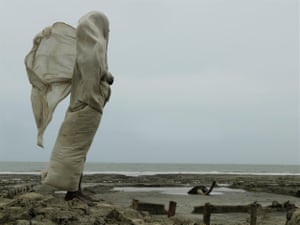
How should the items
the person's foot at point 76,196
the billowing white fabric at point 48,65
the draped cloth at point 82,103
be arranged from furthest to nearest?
1. the billowing white fabric at point 48,65
2. the person's foot at point 76,196
3. the draped cloth at point 82,103

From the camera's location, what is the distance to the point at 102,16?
870 cm

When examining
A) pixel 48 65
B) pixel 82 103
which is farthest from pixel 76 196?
pixel 48 65

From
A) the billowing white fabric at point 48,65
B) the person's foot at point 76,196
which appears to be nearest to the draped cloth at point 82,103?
the person's foot at point 76,196

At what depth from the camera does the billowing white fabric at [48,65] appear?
9.18 metres

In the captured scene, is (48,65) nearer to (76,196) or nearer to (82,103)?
(82,103)

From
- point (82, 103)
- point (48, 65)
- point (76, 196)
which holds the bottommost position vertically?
point (76, 196)

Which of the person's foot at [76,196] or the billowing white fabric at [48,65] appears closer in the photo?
the person's foot at [76,196]

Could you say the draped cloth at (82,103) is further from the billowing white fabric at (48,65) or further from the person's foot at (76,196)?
the billowing white fabric at (48,65)

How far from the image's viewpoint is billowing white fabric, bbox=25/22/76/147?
Result: 918 cm

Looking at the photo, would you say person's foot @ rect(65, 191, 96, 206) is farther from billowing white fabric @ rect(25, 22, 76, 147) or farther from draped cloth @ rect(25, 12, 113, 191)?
billowing white fabric @ rect(25, 22, 76, 147)

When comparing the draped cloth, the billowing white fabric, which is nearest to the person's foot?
the draped cloth

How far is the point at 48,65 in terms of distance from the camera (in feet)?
30.4

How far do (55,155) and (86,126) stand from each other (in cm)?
75

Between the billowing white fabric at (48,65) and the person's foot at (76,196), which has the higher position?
the billowing white fabric at (48,65)
